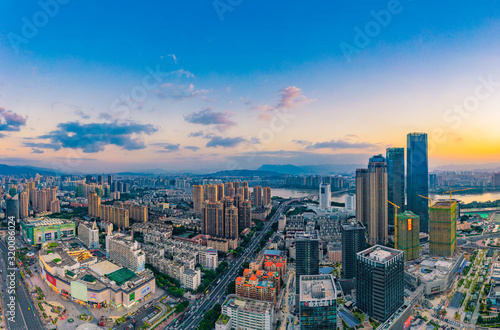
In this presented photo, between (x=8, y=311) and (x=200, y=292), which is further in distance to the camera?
(x=200, y=292)

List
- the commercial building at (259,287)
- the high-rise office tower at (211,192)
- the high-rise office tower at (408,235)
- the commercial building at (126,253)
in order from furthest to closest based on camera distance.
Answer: the high-rise office tower at (211,192) → the high-rise office tower at (408,235) → the commercial building at (126,253) → the commercial building at (259,287)

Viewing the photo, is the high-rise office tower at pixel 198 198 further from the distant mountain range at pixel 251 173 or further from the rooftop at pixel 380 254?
the distant mountain range at pixel 251 173

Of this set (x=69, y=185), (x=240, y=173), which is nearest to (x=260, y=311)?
(x=69, y=185)

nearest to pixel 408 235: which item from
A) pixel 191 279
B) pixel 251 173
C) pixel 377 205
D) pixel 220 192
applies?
pixel 377 205

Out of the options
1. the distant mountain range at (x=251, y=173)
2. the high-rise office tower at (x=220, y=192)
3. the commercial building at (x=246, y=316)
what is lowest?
the commercial building at (x=246, y=316)

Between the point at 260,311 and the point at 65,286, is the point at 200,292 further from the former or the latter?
the point at 65,286

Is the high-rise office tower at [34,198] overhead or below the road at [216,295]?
overhead

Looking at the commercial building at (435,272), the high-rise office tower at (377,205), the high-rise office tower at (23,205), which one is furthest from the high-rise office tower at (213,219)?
the high-rise office tower at (23,205)
